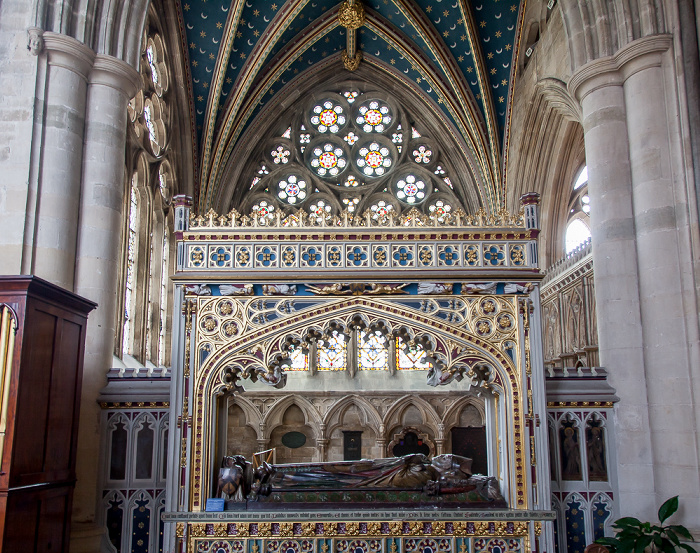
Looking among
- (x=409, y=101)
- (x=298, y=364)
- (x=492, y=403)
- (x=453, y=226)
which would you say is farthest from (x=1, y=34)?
(x=409, y=101)

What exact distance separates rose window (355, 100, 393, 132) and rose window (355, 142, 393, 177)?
0.46m

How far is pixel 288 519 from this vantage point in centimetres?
667

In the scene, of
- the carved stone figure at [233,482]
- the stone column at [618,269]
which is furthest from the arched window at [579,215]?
the carved stone figure at [233,482]

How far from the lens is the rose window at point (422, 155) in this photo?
18.5 metres

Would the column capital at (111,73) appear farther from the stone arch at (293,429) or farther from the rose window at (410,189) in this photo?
the rose window at (410,189)

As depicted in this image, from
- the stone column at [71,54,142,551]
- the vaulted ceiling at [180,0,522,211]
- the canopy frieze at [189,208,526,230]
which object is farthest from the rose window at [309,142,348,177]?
the canopy frieze at [189,208,526,230]

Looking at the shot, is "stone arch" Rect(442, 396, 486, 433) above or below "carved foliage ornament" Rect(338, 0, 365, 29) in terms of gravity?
below

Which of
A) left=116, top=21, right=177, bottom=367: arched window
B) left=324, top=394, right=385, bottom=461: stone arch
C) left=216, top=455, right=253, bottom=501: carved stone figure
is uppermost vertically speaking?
left=116, top=21, right=177, bottom=367: arched window

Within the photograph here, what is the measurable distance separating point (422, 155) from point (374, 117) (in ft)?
5.40

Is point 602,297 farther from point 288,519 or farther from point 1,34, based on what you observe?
point 1,34

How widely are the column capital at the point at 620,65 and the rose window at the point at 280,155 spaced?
10.5 m

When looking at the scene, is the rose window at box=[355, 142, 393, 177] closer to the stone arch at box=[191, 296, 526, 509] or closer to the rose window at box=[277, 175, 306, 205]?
the rose window at box=[277, 175, 306, 205]

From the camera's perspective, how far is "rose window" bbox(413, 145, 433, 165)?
18547mm

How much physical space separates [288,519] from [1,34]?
6.10 m
